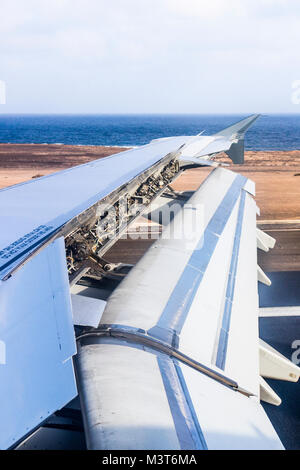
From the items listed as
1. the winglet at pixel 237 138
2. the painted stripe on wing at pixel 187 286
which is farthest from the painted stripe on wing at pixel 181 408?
the winglet at pixel 237 138

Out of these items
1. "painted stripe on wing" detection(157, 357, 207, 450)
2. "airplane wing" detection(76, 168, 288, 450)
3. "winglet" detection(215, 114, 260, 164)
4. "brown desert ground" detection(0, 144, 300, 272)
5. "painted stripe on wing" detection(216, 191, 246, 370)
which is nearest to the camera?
"painted stripe on wing" detection(157, 357, 207, 450)

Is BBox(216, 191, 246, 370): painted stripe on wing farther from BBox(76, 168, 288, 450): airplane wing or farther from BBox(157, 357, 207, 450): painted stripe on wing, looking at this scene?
BBox(157, 357, 207, 450): painted stripe on wing

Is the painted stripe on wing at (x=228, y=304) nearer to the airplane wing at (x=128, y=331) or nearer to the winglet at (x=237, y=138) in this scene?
the airplane wing at (x=128, y=331)

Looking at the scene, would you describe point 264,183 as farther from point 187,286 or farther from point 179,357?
point 179,357

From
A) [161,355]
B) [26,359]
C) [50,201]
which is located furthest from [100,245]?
[26,359]

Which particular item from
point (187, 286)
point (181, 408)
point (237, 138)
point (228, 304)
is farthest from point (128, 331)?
point (237, 138)

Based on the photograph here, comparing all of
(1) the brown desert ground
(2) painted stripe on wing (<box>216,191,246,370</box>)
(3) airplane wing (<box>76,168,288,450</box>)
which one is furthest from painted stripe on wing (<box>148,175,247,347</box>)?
(1) the brown desert ground
